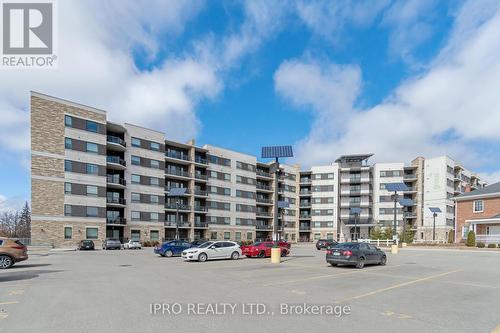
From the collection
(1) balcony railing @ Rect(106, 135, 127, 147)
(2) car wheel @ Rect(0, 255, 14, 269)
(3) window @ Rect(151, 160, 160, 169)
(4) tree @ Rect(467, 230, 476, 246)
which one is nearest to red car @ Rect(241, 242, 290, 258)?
(2) car wheel @ Rect(0, 255, 14, 269)

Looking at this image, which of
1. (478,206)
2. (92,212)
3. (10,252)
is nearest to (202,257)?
(10,252)

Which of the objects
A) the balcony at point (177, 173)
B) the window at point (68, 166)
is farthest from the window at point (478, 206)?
the window at point (68, 166)

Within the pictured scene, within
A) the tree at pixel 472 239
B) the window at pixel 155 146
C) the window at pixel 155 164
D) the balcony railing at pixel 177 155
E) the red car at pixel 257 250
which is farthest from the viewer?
the balcony railing at pixel 177 155

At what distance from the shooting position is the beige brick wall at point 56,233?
43875mm

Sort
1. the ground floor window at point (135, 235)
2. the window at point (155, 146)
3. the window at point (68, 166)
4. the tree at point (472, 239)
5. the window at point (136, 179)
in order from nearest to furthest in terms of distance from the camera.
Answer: the tree at point (472, 239) < the window at point (68, 166) < the ground floor window at point (135, 235) < the window at point (136, 179) < the window at point (155, 146)

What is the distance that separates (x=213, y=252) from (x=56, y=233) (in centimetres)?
3028

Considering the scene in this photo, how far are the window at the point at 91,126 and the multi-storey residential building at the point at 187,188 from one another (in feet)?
0.46

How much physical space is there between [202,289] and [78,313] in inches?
175

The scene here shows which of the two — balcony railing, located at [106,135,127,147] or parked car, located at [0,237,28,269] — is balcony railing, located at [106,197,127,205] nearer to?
balcony railing, located at [106,135,127,147]

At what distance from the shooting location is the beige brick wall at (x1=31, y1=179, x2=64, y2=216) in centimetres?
4412

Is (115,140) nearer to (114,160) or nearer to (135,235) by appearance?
(114,160)

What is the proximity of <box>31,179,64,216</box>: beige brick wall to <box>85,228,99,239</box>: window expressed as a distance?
423 centimetres

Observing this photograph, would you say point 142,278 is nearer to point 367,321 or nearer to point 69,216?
point 367,321

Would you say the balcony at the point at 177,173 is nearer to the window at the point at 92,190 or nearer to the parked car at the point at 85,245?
the window at the point at 92,190
